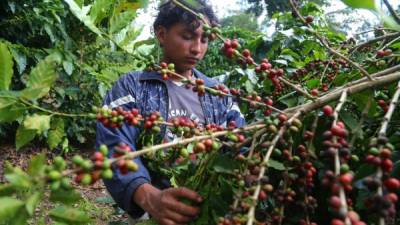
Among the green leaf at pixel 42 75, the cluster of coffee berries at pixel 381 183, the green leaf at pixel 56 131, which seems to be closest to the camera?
the cluster of coffee berries at pixel 381 183

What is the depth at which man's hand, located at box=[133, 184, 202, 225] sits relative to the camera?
94 cm

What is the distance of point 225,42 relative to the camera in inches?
38.7

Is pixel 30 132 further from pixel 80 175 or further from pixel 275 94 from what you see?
pixel 275 94

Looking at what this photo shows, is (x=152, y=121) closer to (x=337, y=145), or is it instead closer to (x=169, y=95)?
(x=337, y=145)

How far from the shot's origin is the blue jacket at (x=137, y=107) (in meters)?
1.39

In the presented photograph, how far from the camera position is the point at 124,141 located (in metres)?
1.46

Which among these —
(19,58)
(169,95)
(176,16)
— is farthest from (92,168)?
(19,58)

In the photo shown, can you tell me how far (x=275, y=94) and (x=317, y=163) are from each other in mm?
582

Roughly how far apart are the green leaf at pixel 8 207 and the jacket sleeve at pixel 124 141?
0.54 metres

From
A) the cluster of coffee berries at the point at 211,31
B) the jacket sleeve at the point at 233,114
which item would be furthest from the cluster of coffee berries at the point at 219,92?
the jacket sleeve at the point at 233,114

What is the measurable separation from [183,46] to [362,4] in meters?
1.34

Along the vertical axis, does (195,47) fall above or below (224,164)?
above

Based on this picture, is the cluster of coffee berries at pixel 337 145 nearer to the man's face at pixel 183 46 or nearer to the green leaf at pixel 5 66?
the green leaf at pixel 5 66

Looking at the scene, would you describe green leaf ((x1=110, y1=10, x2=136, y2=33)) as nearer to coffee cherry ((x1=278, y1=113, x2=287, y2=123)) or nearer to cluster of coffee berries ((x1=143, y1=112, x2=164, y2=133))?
cluster of coffee berries ((x1=143, y1=112, x2=164, y2=133))
